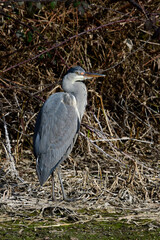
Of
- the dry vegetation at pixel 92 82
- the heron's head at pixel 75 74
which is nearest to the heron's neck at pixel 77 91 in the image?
the heron's head at pixel 75 74

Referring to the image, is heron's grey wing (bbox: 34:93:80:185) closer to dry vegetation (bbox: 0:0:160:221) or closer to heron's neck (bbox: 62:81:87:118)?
heron's neck (bbox: 62:81:87:118)

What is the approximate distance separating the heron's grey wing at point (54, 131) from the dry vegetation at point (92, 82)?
0.47m

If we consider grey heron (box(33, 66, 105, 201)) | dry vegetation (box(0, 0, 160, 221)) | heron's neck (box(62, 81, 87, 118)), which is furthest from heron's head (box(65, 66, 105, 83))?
dry vegetation (box(0, 0, 160, 221))

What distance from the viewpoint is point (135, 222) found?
2982mm

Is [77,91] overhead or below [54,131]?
overhead

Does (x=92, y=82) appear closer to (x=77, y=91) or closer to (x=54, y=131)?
(x=77, y=91)

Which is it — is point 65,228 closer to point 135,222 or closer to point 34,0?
point 135,222

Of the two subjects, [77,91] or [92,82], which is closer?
[77,91]

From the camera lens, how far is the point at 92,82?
4.81 meters

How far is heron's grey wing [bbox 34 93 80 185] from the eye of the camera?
11.6 feet

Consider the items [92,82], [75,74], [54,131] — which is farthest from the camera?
[92,82]

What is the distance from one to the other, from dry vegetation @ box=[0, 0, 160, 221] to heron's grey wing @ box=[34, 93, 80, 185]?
470 mm

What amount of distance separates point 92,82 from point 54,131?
135cm

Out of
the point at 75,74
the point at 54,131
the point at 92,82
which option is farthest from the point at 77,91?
the point at 92,82
